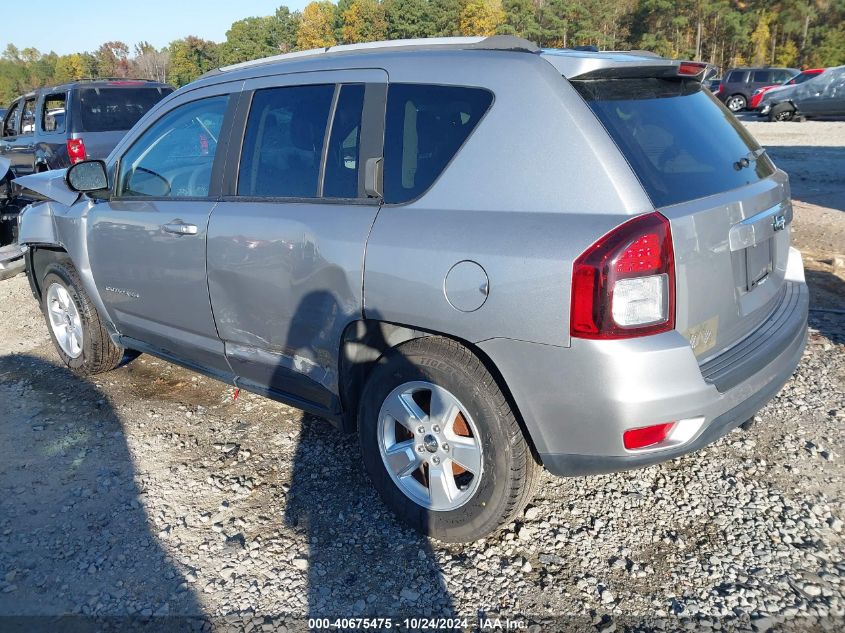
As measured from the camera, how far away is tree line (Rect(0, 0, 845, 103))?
165 feet

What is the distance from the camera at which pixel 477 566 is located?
110 inches

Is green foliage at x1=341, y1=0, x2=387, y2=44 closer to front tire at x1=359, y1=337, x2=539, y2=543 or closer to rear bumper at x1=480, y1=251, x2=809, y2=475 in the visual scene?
front tire at x1=359, y1=337, x2=539, y2=543

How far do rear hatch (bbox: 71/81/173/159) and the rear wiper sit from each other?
27.9 ft

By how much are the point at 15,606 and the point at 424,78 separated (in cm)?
267

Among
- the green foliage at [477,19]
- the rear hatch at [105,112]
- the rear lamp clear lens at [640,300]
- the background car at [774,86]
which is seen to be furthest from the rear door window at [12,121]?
the green foliage at [477,19]

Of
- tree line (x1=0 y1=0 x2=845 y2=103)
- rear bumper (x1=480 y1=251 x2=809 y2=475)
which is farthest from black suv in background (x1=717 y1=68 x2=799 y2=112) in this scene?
rear bumper (x1=480 y1=251 x2=809 y2=475)

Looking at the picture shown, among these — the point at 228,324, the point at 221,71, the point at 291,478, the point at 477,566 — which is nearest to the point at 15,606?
the point at 291,478

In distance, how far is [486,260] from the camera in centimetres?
245

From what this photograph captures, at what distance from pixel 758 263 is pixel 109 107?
9.69 m

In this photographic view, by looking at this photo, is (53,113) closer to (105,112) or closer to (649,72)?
(105,112)

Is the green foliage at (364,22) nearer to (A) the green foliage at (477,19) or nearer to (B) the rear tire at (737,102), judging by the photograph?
(A) the green foliage at (477,19)

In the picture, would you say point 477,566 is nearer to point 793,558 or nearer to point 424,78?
point 793,558

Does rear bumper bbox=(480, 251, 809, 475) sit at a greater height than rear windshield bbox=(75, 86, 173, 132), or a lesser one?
lesser

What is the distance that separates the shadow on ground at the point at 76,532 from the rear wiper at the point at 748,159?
278 centimetres
